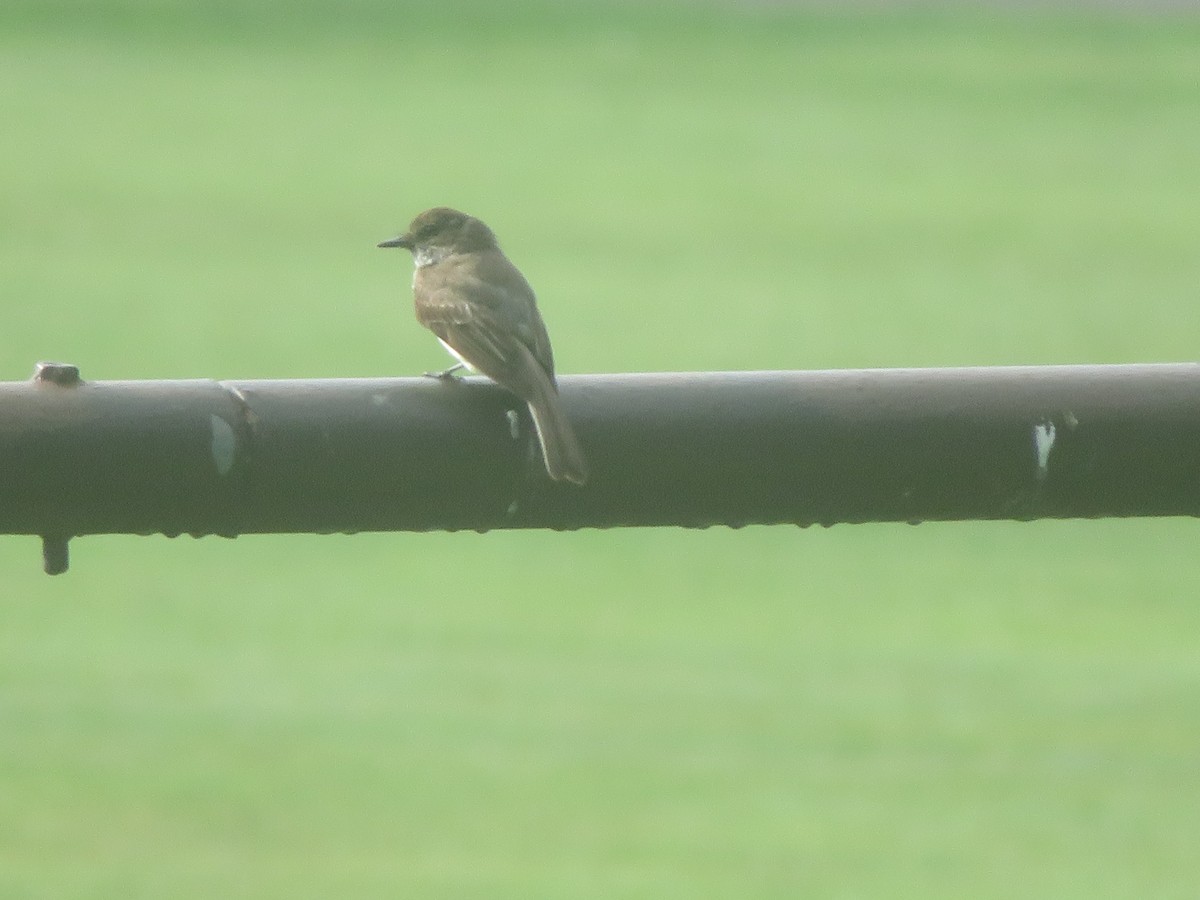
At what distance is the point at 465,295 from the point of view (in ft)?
13.8

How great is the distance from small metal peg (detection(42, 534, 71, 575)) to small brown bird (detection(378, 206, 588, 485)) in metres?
0.55

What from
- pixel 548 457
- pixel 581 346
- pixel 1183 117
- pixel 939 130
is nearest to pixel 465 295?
pixel 548 457

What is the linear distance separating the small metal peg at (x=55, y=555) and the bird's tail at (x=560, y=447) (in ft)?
1.77

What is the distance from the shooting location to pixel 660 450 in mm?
2182

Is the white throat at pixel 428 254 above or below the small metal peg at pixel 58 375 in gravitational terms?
above

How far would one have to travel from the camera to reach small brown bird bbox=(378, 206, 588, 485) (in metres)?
2.49

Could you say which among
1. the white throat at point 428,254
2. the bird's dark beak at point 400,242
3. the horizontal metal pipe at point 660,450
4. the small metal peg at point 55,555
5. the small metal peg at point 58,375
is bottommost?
the small metal peg at point 55,555

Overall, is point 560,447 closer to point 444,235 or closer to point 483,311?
point 483,311

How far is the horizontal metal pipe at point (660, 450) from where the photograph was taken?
207 centimetres

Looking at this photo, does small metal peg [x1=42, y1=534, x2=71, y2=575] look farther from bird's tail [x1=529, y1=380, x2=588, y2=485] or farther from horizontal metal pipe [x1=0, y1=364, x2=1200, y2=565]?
bird's tail [x1=529, y1=380, x2=588, y2=485]

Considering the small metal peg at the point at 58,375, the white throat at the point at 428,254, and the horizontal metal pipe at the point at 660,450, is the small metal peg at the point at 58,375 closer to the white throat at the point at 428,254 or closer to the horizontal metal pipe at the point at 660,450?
the horizontal metal pipe at the point at 660,450

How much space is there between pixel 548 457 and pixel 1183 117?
1763 centimetres

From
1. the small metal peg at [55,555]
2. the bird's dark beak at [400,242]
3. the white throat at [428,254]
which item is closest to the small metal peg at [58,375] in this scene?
the small metal peg at [55,555]

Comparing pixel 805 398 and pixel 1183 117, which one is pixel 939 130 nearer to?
pixel 1183 117
